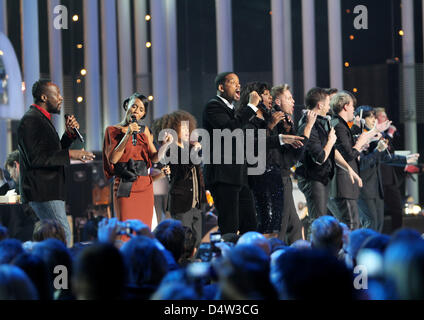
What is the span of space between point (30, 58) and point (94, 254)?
28.6ft

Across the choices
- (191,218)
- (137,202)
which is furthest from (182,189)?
(137,202)

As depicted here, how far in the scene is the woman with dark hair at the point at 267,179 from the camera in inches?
207

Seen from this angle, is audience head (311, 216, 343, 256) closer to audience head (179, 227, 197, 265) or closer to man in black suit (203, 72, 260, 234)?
audience head (179, 227, 197, 265)

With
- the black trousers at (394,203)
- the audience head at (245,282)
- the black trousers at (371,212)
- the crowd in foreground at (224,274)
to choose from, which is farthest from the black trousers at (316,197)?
the audience head at (245,282)

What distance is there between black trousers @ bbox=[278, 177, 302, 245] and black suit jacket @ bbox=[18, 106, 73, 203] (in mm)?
1682

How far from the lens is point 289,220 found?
218 inches

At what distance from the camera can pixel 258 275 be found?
7.23 ft

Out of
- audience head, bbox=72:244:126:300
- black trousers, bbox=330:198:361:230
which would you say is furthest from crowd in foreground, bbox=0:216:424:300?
black trousers, bbox=330:198:361:230

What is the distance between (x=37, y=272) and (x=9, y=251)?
49cm

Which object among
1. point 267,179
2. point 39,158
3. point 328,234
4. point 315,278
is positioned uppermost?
point 39,158

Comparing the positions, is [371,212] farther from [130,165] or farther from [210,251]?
[210,251]

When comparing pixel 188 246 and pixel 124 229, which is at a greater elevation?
pixel 124 229

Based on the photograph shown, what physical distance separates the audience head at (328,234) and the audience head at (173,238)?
0.75 meters
